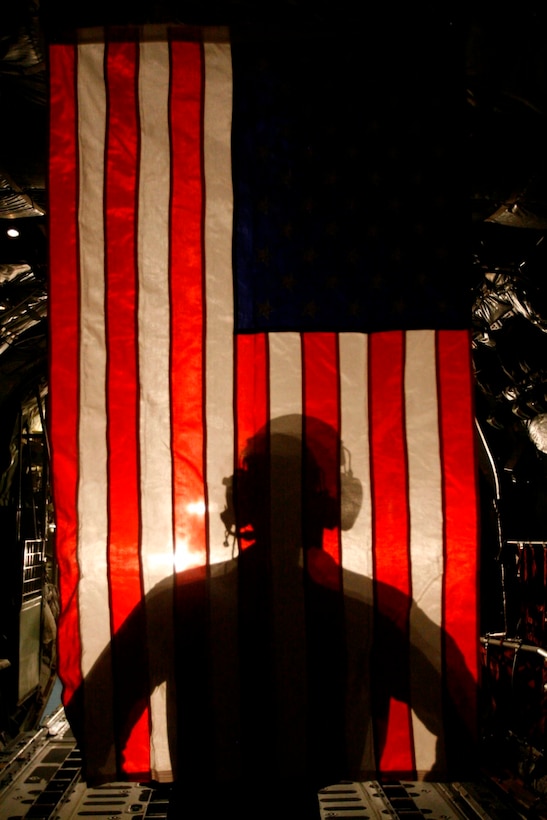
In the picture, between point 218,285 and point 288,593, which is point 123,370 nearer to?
point 218,285

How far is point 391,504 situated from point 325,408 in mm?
520

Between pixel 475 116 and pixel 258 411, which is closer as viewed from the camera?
pixel 258 411

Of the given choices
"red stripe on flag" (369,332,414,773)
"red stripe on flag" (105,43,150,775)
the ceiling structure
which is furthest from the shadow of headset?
the ceiling structure

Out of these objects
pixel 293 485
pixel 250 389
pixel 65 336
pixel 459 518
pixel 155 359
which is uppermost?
pixel 65 336

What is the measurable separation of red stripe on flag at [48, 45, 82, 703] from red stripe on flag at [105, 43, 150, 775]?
153 mm

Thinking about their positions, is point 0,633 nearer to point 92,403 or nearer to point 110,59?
point 92,403

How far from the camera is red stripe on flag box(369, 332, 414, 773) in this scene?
7.14 feet

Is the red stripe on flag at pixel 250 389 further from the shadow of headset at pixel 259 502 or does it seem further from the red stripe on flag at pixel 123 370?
the red stripe on flag at pixel 123 370

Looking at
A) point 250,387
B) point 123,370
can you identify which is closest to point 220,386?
point 250,387

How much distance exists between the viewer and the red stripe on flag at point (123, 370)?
85.7 inches

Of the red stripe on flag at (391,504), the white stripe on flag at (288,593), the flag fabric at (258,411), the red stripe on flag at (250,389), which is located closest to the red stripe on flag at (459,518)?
the flag fabric at (258,411)

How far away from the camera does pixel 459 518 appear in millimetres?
2275

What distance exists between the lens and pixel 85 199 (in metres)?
2.38

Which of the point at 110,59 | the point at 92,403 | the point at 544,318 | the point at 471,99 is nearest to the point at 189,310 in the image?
the point at 92,403
